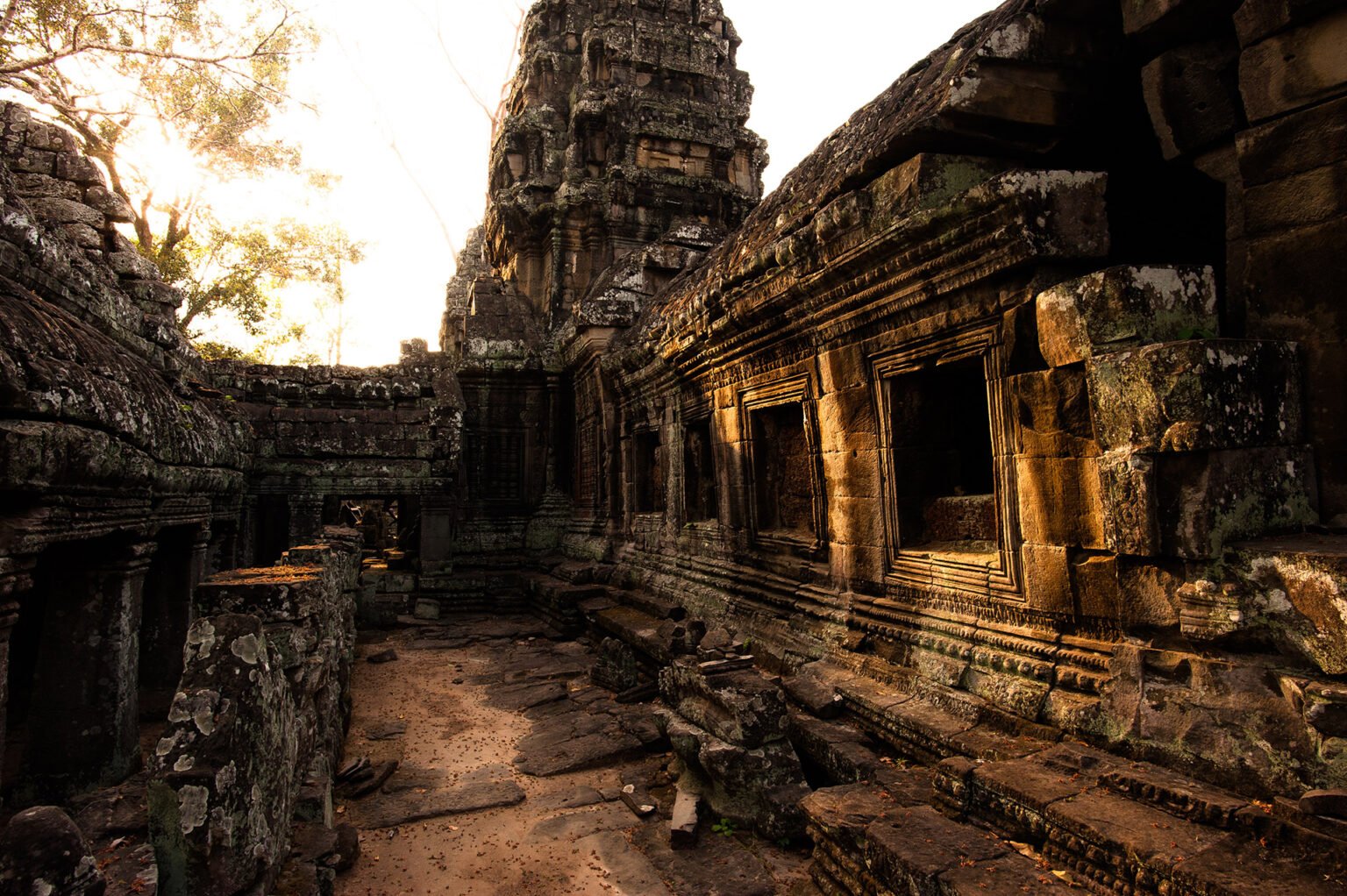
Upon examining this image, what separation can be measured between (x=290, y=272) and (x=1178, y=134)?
23.3 metres

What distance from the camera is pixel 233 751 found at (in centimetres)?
228

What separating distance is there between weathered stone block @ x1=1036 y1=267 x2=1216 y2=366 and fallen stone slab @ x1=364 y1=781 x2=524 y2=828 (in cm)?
423

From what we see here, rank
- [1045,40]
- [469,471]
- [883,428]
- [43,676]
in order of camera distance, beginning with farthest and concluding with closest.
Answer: [469,471] → [883,428] → [43,676] → [1045,40]

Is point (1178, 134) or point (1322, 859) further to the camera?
point (1178, 134)

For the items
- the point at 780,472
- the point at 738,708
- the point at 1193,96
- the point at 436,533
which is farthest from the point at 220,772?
the point at 436,533

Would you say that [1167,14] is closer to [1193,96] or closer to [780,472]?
[1193,96]

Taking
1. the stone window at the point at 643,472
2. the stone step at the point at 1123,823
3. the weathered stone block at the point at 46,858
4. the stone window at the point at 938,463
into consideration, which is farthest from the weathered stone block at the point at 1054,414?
the stone window at the point at 643,472

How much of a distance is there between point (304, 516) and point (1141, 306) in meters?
10.7

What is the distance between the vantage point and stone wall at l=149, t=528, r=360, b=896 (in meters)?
2.14

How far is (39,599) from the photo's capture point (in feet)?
19.3

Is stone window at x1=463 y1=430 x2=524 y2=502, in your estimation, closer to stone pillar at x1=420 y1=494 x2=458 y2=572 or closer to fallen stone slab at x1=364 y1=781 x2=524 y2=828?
stone pillar at x1=420 y1=494 x2=458 y2=572

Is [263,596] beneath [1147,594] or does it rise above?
above

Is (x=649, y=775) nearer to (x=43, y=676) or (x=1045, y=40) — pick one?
(x=43, y=676)

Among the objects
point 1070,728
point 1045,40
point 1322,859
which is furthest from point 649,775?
point 1045,40
